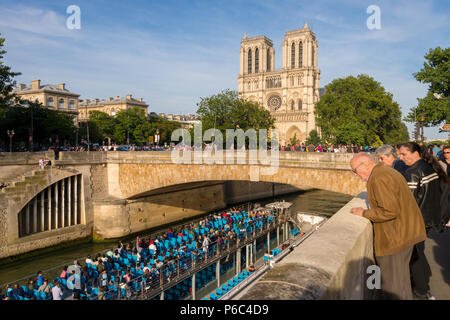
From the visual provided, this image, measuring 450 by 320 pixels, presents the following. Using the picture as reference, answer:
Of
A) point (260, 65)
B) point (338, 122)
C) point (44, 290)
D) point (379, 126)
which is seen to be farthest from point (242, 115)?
point (260, 65)

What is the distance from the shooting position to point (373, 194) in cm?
361

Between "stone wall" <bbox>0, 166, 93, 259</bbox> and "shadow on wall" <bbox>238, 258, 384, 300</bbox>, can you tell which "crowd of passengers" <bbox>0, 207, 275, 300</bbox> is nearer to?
"stone wall" <bbox>0, 166, 93, 259</bbox>

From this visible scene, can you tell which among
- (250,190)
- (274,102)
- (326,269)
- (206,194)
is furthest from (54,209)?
(274,102)

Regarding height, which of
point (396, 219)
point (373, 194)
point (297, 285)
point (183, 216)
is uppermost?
point (373, 194)

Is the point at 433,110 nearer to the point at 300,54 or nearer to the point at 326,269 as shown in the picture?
the point at 326,269

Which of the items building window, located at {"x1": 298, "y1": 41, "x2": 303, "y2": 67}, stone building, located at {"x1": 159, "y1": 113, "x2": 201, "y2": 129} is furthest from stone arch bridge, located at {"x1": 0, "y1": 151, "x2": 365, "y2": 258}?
stone building, located at {"x1": 159, "y1": 113, "x2": 201, "y2": 129}

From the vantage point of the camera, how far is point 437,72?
969 inches

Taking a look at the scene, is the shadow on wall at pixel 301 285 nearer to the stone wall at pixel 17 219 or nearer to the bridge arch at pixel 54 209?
the stone wall at pixel 17 219

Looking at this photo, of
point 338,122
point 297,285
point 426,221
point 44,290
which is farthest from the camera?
point 338,122

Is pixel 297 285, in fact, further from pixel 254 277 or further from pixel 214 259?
pixel 214 259

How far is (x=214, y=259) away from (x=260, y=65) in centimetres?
9431

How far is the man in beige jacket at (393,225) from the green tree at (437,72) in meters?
25.6

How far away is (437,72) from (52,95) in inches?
2772

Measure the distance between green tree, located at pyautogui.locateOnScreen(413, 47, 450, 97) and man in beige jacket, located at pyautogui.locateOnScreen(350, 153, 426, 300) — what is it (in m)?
25.6
